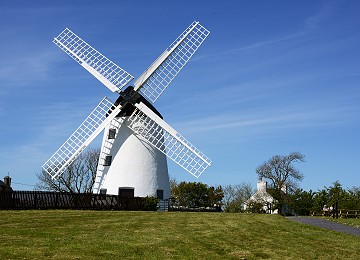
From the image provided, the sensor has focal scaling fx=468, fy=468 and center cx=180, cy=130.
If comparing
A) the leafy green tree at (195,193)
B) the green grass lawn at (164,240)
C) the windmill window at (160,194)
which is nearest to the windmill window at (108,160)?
the windmill window at (160,194)

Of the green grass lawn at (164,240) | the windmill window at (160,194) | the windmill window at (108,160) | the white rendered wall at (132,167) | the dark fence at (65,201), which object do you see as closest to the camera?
the green grass lawn at (164,240)

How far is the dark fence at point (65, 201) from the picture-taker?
30.2 metres

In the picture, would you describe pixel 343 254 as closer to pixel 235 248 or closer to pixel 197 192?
pixel 235 248

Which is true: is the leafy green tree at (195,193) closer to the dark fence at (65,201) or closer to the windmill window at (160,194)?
the windmill window at (160,194)

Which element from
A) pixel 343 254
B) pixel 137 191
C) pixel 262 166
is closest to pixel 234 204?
pixel 262 166

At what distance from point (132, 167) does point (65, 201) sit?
618 centimetres

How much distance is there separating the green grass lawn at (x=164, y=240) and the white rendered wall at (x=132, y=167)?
14.3 meters

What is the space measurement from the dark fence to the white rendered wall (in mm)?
1281

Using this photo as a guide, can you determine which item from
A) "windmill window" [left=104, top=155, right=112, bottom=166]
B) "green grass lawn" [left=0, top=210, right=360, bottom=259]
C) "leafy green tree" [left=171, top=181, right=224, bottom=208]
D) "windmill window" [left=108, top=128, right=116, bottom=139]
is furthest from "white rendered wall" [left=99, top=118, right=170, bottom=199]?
"leafy green tree" [left=171, top=181, right=224, bottom=208]

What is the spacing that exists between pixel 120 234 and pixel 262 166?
53560 millimetres

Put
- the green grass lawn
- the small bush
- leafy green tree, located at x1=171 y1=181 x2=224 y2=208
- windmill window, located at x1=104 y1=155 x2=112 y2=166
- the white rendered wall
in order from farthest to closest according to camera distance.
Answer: leafy green tree, located at x1=171 y1=181 x2=224 y2=208 → windmill window, located at x1=104 y1=155 x2=112 y2=166 → the white rendered wall → the small bush → the green grass lawn

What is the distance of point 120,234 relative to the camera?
Result: 57.6ft

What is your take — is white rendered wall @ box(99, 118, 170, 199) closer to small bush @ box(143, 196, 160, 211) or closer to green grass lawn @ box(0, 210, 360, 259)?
small bush @ box(143, 196, 160, 211)

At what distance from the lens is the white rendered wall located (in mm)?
36812
